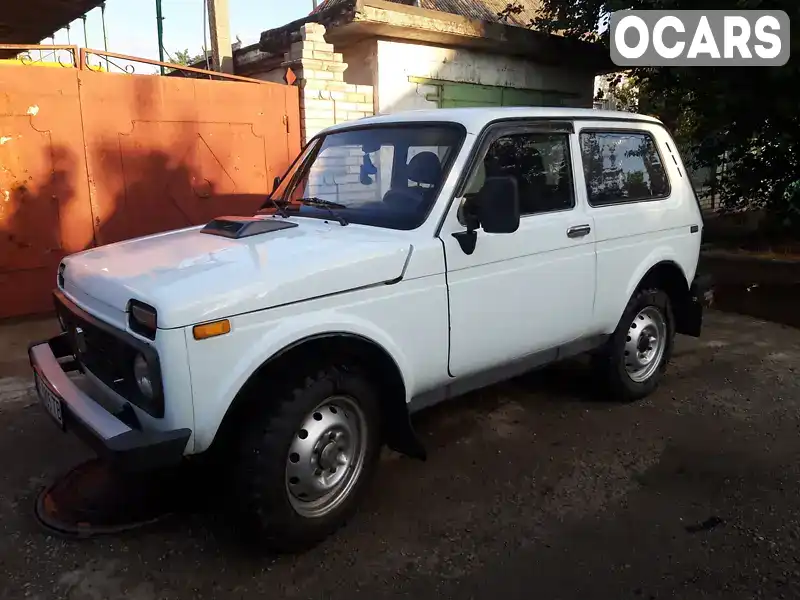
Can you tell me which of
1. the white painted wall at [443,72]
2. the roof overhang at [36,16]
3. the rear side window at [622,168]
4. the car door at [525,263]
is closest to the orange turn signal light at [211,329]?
the car door at [525,263]

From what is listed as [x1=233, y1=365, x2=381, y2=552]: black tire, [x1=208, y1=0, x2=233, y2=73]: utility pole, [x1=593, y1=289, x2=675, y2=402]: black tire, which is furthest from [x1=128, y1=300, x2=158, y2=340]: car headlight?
[x1=208, y1=0, x2=233, y2=73]: utility pole

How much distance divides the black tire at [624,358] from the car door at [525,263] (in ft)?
1.32

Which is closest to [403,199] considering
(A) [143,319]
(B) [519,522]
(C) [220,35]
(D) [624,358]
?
(A) [143,319]

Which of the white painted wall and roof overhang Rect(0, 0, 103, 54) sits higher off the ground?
roof overhang Rect(0, 0, 103, 54)

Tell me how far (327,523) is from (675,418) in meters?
2.60

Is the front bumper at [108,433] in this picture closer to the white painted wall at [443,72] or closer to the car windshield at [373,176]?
the car windshield at [373,176]

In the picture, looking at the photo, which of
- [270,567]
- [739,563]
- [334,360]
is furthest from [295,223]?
[739,563]

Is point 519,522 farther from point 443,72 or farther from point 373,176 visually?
point 443,72

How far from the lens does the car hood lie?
256 cm

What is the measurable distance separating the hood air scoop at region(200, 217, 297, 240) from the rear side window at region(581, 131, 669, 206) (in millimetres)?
1929

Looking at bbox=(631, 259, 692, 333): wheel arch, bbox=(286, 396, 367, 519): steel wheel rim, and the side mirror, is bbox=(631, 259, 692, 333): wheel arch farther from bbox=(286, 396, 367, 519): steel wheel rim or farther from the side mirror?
bbox=(286, 396, 367, 519): steel wheel rim

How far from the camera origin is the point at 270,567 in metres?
2.89

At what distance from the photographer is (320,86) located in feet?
26.2

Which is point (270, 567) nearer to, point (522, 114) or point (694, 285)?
point (522, 114)
